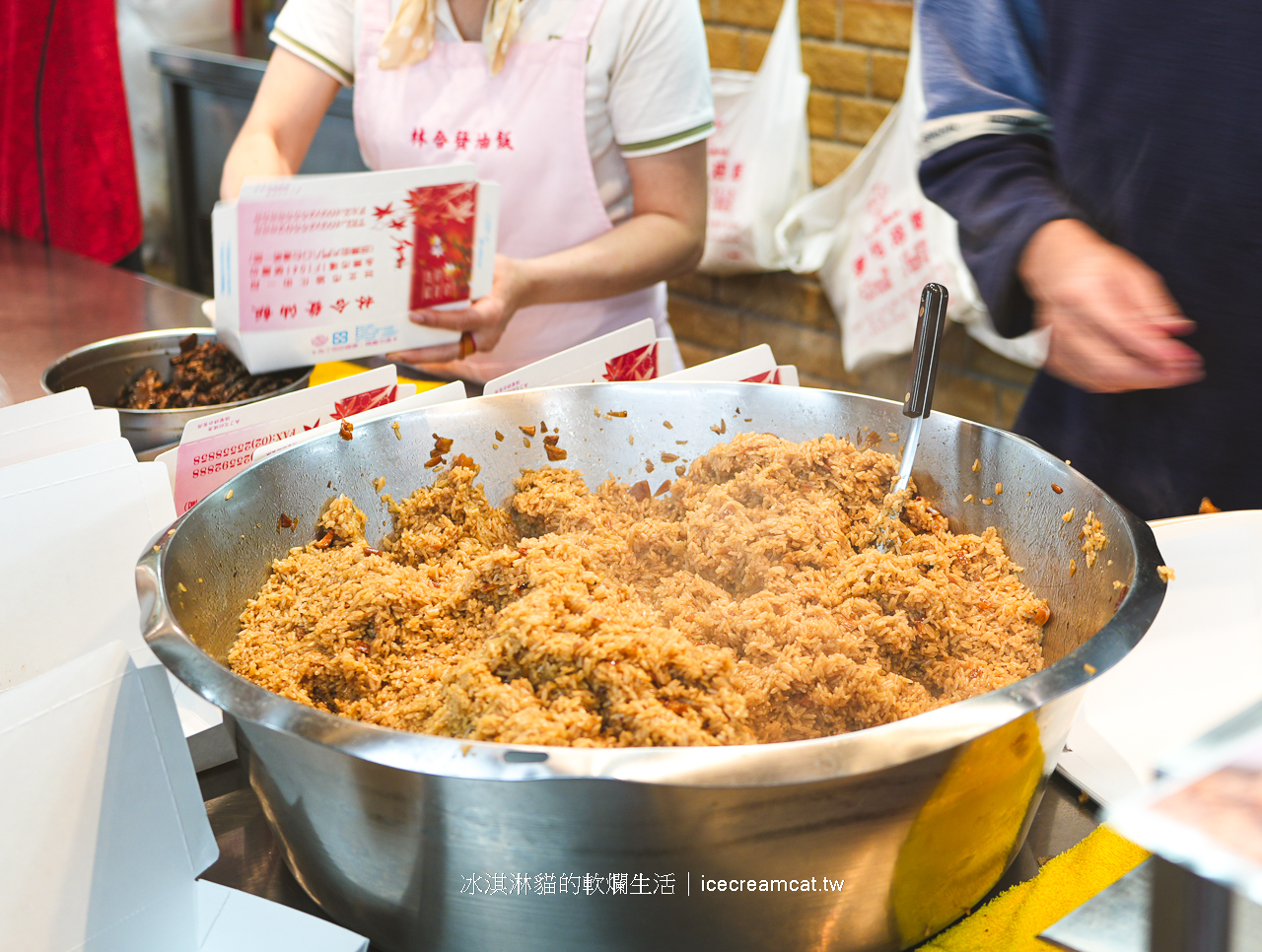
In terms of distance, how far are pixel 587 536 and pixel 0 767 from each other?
0.55 metres

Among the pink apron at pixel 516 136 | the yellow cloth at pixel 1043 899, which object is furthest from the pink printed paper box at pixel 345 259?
the yellow cloth at pixel 1043 899

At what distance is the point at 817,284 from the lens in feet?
10.9

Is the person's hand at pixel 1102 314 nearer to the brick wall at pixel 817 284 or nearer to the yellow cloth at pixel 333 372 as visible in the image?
the yellow cloth at pixel 333 372

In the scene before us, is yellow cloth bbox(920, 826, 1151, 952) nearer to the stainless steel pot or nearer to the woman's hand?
the stainless steel pot

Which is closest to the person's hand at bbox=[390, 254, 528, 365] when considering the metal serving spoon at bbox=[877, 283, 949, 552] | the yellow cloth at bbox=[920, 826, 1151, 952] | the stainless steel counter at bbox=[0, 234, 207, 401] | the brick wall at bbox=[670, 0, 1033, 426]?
the stainless steel counter at bbox=[0, 234, 207, 401]

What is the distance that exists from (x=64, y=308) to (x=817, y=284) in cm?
220

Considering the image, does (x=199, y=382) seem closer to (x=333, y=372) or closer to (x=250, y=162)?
(x=333, y=372)

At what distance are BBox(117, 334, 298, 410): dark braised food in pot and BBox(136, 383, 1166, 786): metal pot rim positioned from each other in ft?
3.23

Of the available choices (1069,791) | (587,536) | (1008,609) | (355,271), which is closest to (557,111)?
(355,271)

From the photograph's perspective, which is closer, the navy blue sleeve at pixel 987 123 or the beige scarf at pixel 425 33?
the navy blue sleeve at pixel 987 123

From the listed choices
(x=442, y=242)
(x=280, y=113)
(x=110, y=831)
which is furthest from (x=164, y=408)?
(x=110, y=831)

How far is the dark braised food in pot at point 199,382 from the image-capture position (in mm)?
1563

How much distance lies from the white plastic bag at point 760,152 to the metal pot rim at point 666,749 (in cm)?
264

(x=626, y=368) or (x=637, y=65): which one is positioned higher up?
(x=637, y=65)
